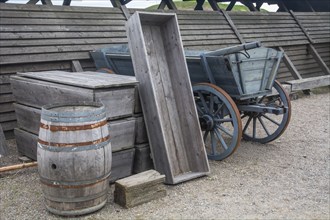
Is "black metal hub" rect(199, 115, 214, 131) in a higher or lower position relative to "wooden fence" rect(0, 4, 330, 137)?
lower

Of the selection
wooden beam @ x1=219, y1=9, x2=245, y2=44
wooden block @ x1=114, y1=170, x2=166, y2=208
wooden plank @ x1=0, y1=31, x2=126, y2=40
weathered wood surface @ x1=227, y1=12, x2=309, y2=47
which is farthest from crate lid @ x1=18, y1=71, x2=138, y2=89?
weathered wood surface @ x1=227, y1=12, x2=309, y2=47

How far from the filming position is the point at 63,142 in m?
3.16

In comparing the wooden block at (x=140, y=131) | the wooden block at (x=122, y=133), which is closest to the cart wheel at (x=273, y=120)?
the wooden block at (x=140, y=131)

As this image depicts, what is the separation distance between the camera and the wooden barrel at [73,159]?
3174 mm

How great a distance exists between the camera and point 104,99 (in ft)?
12.9

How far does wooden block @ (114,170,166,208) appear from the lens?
3502 millimetres

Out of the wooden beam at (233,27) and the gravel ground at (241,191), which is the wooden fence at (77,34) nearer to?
the wooden beam at (233,27)

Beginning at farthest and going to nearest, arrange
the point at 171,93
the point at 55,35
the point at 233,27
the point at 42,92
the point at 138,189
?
the point at 233,27, the point at 55,35, the point at 171,93, the point at 42,92, the point at 138,189

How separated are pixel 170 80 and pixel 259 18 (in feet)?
26.1

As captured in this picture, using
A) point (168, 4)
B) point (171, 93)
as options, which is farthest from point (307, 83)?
point (171, 93)

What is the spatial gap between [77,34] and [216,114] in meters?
3.56

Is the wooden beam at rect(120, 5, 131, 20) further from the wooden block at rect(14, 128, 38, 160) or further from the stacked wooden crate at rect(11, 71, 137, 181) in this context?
the wooden block at rect(14, 128, 38, 160)

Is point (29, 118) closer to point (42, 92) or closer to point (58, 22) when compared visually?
point (42, 92)

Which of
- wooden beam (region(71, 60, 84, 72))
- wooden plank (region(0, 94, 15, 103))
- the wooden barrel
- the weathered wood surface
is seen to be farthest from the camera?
the weathered wood surface
